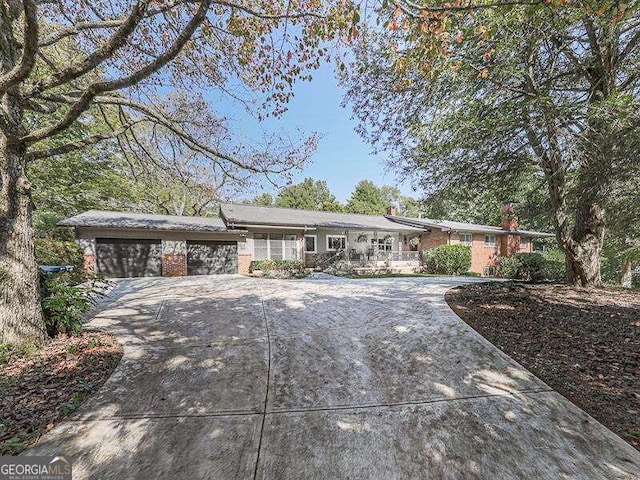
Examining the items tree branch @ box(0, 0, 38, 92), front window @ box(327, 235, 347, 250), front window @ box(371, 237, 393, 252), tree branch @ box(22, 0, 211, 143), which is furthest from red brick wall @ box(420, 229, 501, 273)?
tree branch @ box(0, 0, 38, 92)

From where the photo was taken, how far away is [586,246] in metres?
8.69

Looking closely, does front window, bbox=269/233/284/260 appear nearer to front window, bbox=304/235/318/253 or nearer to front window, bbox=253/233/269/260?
front window, bbox=253/233/269/260

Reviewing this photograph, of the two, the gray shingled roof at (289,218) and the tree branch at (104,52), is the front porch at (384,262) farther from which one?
the tree branch at (104,52)

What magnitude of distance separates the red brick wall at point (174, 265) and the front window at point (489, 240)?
20030 mm

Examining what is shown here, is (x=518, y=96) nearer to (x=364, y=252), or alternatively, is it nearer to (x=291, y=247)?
(x=291, y=247)

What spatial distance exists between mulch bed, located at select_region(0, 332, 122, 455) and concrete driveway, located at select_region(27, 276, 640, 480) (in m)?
0.18

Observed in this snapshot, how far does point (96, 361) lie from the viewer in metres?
4.12

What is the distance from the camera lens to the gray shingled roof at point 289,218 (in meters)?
16.0

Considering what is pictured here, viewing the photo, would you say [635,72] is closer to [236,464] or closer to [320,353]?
[320,353]

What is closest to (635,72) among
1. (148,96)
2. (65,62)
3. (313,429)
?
(313,429)

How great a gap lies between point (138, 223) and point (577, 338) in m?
15.9

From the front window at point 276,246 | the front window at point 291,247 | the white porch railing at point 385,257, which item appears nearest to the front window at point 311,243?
the front window at point 291,247

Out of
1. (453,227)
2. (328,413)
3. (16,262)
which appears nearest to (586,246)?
(328,413)

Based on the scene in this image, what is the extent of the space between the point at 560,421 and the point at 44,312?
7.41 metres
